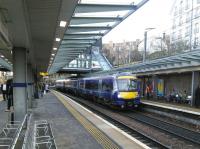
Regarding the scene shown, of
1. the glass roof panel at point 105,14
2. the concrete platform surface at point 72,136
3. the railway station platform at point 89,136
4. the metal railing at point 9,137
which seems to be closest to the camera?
the metal railing at point 9,137

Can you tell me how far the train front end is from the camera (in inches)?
1014

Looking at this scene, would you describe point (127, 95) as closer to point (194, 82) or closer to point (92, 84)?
point (194, 82)

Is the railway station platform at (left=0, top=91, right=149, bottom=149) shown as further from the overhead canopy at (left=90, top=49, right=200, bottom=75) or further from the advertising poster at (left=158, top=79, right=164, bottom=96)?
the advertising poster at (left=158, top=79, right=164, bottom=96)

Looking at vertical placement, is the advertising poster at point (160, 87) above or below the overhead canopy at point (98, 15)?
below

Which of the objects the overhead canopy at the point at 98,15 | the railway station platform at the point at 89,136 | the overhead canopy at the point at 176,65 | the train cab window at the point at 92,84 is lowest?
the railway station platform at the point at 89,136

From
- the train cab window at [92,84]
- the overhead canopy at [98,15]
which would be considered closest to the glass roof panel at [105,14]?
the overhead canopy at [98,15]

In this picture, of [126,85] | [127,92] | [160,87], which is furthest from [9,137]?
[160,87]

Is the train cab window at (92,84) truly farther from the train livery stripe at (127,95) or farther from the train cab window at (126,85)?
the train livery stripe at (127,95)

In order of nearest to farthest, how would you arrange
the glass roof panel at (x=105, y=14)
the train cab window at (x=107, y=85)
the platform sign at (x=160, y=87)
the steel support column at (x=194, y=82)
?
the glass roof panel at (x=105, y=14), the steel support column at (x=194, y=82), the train cab window at (x=107, y=85), the platform sign at (x=160, y=87)

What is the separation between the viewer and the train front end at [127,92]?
84.5 feet

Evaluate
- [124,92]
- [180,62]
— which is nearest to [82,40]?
[124,92]

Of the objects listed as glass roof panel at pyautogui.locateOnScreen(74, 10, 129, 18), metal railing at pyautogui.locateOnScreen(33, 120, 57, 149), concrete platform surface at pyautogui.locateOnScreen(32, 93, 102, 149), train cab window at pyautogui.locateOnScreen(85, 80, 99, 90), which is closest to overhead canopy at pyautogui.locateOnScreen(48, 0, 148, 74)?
glass roof panel at pyautogui.locateOnScreen(74, 10, 129, 18)

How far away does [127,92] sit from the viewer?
26047 mm

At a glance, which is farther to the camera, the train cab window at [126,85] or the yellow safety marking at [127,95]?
the train cab window at [126,85]
